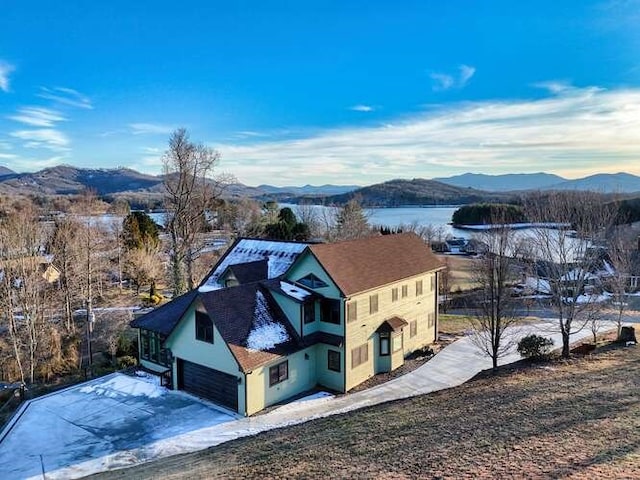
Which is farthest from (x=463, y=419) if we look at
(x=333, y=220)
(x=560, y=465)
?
(x=333, y=220)

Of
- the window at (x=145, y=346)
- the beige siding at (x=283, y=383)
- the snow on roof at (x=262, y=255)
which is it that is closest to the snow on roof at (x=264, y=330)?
the beige siding at (x=283, y=383)

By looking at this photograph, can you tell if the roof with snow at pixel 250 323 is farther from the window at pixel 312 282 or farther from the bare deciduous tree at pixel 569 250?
the bare deciduous tree at pixel 569 250

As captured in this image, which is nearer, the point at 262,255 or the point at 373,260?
the point at 373,260

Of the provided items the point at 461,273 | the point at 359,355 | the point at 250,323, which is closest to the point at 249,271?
the point at 250,323

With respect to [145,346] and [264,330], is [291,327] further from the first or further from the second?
[145,346]

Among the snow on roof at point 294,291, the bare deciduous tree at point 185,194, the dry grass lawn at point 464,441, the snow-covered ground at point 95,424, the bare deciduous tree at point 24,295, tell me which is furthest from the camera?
the bare deciduous tree at point 185,194

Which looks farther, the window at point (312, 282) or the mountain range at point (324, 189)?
the mountain range at point (324, 189)

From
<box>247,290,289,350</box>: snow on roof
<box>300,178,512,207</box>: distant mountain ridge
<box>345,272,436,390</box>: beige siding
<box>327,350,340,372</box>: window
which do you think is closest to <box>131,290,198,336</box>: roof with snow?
<box>247,290,289,350</box>: snow on roof

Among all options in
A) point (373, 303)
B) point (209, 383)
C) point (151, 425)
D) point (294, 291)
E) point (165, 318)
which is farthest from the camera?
point (165, 318)
